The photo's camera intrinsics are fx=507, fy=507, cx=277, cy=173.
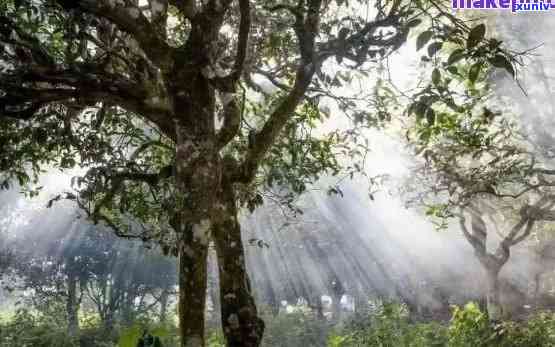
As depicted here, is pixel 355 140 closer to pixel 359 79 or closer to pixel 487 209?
pixel 359 79

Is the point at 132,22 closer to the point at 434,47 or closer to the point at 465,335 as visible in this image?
the point at 434,47

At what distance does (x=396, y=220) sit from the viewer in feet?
91.7

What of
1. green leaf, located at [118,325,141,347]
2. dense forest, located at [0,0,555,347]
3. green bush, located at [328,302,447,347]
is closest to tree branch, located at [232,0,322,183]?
dense forest, located at [0,0,555,347]

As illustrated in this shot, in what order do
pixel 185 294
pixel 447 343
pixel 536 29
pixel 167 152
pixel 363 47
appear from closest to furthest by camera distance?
pixel 185 294
pixel 363 47
pixel 167 152
pixel 447 343
pixel 536 29

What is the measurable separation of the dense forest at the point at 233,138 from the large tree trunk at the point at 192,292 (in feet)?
0.05

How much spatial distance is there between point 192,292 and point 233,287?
2.11ft

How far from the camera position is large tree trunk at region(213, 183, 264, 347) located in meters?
4.40

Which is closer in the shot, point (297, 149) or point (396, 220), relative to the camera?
point (297, 149)

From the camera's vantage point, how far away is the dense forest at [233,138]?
409 cm

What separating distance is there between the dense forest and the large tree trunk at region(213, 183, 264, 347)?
2cm

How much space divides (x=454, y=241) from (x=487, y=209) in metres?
11.8

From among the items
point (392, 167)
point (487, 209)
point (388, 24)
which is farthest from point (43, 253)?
point (388, 24)

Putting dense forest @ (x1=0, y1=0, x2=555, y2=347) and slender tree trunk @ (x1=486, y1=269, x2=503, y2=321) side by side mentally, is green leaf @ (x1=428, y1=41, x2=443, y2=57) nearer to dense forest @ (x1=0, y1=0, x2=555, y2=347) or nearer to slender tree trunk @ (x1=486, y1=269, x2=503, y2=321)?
dense forest @ (x1=0, y1=0, x2=555, y2=347)

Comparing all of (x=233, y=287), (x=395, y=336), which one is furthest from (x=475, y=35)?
(x=395, y=336)
